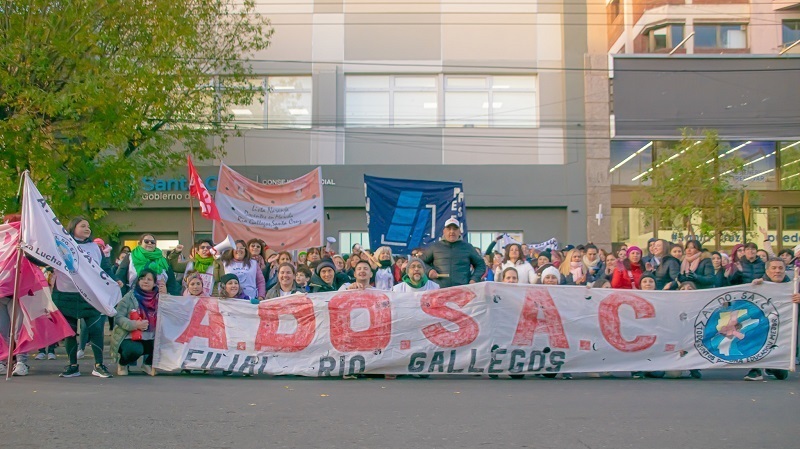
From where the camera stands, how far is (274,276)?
42.3ft

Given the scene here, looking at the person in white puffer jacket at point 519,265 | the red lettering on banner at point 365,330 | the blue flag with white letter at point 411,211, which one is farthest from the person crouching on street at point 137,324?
the blue flag with white letter at point 411,211

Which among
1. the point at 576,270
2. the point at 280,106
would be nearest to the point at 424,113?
the point at 280,106

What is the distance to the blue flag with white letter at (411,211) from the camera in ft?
49.5

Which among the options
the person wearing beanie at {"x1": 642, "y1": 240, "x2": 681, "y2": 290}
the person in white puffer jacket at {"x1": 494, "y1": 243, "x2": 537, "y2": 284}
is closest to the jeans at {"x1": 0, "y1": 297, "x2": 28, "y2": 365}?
the person in white puffer jacket at {"x1": 494, "y1": 243, "x2": 537, "y2": 284}

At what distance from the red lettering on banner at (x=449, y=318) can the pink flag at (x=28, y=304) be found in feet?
13.9

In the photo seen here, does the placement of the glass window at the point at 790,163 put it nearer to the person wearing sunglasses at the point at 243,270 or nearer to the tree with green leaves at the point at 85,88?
the tree with green leaves at the point at 85,88

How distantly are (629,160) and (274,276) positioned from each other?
1778 centimetres

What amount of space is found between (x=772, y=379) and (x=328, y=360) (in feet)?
18.3

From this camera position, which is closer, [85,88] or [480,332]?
[480,332]

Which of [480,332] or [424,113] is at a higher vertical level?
[424,113]

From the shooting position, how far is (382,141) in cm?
2783

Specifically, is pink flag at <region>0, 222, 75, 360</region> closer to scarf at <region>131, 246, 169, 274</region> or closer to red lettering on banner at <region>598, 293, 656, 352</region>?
scarf at <region>131, 246, 169, 274</region>

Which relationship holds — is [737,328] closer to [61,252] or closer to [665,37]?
[61,252]

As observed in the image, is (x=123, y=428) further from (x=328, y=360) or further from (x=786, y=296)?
(x=786, y=296)
